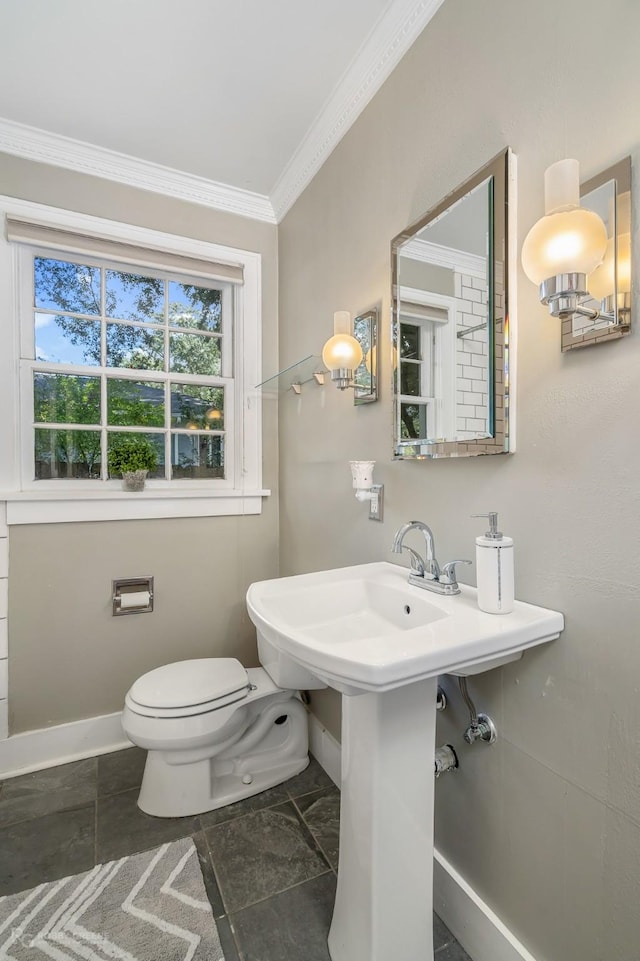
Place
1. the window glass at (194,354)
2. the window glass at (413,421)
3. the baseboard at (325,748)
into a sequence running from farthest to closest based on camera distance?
the window glass at (194,354) → the baseboard at (325,748) → the window glass at (413,421)

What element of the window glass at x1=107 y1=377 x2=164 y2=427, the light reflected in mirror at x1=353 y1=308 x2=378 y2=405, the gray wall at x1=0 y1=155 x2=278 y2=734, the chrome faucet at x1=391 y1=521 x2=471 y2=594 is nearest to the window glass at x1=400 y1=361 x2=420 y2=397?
the light reflected in mirror at x1=353 y1=308 x2=378 y2=405

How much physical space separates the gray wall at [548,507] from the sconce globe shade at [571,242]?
0.55ft

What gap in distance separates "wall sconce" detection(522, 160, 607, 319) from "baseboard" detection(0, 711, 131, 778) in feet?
7.68

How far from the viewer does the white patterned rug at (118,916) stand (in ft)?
3.84

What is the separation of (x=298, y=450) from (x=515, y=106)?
1449 mm

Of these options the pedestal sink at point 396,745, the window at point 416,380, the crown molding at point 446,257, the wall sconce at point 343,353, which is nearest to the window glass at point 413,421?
the window at point 416,380

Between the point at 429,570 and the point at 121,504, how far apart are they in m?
1.49

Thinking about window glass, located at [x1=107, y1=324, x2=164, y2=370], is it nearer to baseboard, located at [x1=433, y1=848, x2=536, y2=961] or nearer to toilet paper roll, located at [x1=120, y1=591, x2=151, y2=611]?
toilet paper roll, located at [x1=120, y1=591, x2=151, y2=611]

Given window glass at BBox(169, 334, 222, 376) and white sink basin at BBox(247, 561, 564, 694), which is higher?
window glass at BBox(169, 334, 222, 376)

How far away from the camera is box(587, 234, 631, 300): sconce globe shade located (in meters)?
0.81

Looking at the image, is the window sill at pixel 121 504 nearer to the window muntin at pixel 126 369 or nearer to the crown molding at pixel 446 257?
the window muntin at pixel 126 369

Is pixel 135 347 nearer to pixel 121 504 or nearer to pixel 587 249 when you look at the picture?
pixel 121 504

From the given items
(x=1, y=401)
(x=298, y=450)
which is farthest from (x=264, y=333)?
(x=1, y=401)

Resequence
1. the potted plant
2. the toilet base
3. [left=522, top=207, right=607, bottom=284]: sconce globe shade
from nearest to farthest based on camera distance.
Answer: [left=522, top=207, right=607, bottom=284]: sconce globe shade → the toilet base → the potted plant
